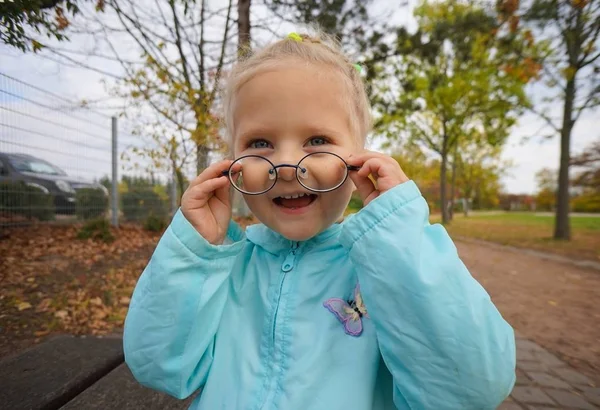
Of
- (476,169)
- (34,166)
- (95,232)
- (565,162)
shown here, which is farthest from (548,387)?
(476,169)

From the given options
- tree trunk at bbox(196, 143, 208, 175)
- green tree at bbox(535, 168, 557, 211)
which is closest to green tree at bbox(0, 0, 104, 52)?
tree trunk at bbox(196, 143, 208, 175)

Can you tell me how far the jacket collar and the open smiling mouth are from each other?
0.14 meters

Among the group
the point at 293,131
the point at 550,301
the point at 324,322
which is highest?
the point at 293,131

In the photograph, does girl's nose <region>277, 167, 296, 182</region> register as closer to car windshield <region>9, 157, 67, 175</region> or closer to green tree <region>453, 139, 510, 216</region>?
car windshield <region>9, 157, 67, 175</region>

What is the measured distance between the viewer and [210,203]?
1212 millimetres

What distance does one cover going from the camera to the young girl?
2.91 ft

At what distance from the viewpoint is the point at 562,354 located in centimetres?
285

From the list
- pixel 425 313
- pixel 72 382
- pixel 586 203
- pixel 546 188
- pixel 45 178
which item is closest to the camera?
pixel 425 313

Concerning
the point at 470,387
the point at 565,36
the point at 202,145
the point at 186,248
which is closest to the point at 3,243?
the point at 202,145

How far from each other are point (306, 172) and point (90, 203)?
6402 millimetres

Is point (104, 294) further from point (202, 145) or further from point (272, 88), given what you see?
point (272, 88)

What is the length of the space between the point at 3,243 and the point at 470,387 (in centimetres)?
535

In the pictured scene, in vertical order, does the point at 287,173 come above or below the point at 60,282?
above

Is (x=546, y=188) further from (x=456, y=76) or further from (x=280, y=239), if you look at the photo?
(x=280, y=239)
